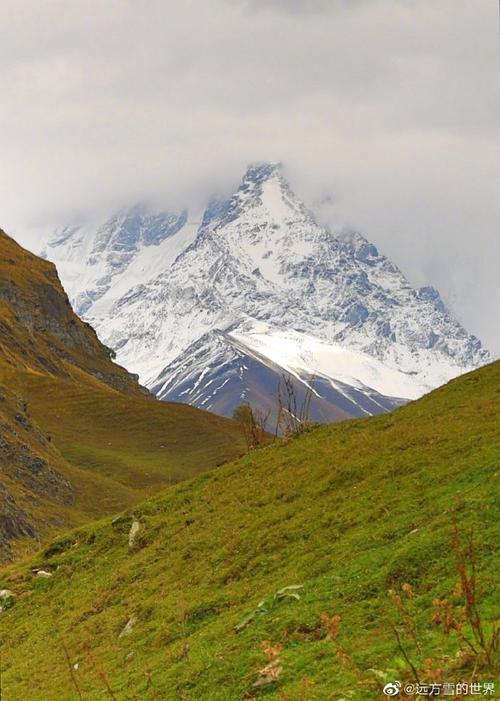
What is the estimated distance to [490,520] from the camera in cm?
2566

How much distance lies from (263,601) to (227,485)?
1501cm

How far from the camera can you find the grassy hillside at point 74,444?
113250 mm

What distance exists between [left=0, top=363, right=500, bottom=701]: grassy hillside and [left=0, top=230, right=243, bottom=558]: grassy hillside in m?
49.3

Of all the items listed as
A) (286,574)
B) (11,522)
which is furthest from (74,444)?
(286,574)

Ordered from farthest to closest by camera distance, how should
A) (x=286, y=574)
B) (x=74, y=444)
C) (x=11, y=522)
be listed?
(x=74, y=444) < (x=11, y=522) < (x=286, y=574)

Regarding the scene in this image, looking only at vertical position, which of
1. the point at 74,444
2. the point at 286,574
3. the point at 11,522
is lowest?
the point at 11,522

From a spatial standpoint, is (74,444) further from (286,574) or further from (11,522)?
(286,574)

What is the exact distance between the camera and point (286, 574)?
95.5 ft

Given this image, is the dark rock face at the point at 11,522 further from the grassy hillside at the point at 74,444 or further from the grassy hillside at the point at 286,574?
the grassy hillside at the point at 286,574

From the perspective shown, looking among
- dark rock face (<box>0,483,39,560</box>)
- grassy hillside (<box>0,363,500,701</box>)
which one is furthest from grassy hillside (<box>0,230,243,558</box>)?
grassy hillside (<box>0,363,500,701</box>)

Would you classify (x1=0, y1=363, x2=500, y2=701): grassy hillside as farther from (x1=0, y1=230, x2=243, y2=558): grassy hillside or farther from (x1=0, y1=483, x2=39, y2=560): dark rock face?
(x1=0, y1=230, x2=243, y2=558): grassy hillside

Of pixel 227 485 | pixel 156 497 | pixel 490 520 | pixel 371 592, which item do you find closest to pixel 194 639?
pixel 371 592

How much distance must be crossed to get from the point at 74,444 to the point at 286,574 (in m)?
137

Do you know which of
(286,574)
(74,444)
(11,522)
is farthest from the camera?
(74,444)
